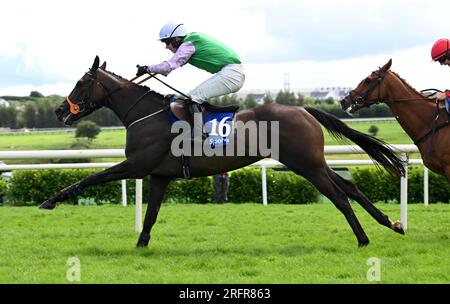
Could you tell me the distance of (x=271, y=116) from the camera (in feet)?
20.7

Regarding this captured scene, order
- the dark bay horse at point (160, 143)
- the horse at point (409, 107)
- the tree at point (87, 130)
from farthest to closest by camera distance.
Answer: the tree at point (87, 130) < the horse at point (409, 107) < the dark bay horse at point (160, 143)

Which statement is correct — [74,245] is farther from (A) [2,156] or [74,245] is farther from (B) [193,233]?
(A) [2,156]

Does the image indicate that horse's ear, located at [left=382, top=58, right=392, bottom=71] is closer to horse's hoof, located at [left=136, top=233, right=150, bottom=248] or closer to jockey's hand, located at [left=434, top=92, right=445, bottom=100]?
jockey's hand, located at [left=434, top=92, right=445, bottom=100]

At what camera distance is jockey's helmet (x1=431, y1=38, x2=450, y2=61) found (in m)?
6.72

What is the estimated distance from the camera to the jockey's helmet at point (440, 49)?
22.0ft

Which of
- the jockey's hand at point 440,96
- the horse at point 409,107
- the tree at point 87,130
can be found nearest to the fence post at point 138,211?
the horse at point 409,107

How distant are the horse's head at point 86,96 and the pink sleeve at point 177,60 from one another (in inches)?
23.5

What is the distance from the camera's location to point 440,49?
6.73m

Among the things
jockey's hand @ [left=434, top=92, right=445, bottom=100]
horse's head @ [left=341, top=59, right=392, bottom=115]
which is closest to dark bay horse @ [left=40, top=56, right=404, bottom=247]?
horse's head @ [left=341, top=59, right=392, bottom=115]

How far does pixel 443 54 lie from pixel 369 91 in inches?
29.6

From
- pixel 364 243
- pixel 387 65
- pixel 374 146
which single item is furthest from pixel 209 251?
pixel 387 65

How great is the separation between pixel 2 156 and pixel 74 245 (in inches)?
80.5

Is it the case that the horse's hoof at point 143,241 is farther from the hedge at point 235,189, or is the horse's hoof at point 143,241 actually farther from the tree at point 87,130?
the tree at point 87,130
